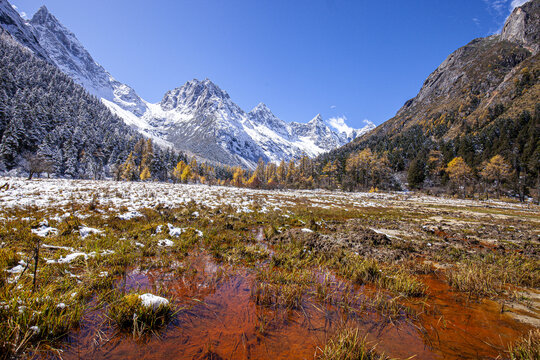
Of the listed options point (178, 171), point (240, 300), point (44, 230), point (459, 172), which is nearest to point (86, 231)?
point (44, 230)

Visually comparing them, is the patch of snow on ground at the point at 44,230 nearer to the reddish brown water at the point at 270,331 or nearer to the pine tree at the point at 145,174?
the reddish brown water at the point at 270,331

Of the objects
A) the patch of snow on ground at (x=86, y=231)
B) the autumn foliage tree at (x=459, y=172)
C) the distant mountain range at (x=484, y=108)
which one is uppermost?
the distant mountain range at (x=484, y=108)

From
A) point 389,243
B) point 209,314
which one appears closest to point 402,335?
point 209,314

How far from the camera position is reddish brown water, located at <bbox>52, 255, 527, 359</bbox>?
269 centimetres

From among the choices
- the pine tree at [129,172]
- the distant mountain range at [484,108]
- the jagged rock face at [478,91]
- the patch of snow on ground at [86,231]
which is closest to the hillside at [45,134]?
the pine tree at [129,172]

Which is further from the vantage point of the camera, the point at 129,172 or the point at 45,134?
the point at 45,134

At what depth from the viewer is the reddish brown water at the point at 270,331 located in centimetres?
269

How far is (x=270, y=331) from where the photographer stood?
3211 mm

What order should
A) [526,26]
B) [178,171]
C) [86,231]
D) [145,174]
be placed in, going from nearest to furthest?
[86,231]
[145,174]
[178,171]
[526,26]

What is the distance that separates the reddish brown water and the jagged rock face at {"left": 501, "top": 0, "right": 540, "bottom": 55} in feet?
618

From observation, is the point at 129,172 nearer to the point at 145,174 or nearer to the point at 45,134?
the point at 145,174

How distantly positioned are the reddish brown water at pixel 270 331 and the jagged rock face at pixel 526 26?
188466 mm

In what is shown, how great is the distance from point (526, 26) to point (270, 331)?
221 m

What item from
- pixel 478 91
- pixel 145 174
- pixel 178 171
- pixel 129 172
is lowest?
pixel 145 174
